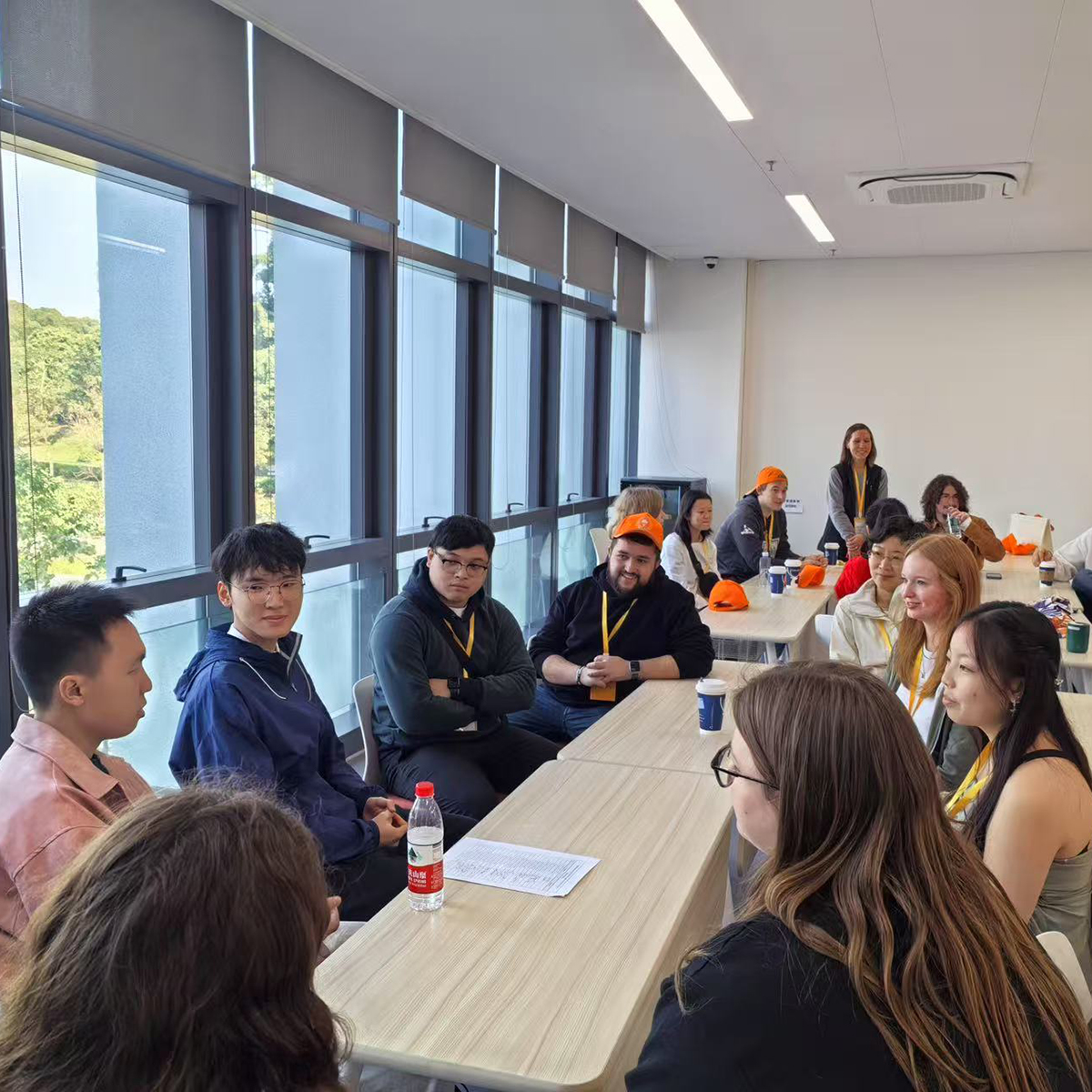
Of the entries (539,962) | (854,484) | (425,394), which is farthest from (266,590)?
(854,484)

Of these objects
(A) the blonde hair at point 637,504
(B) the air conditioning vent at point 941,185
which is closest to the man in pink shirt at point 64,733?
(A) the blonde hair at point 637,504

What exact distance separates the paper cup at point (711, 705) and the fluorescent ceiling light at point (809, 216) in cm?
461

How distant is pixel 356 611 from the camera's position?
17.2ft

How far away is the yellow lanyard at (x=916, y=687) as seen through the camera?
3070 millimetres

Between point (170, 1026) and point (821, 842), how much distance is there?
0.80 m

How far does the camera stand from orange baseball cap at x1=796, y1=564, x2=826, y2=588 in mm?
6102

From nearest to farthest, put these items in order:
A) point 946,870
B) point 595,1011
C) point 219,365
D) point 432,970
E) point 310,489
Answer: point 946,870 → point 595,1011 → point 432,970 → point 219,365 → point 310,489

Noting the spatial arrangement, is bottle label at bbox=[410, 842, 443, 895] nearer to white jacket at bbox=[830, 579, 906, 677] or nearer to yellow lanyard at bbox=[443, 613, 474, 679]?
yellow lanyard at bbox=[443, 613, 474, 679]

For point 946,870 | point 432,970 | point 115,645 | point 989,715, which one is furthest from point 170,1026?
point 989,715

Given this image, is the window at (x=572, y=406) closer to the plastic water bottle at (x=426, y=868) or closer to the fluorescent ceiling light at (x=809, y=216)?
the fluorescent ceiling light at (x=809, y=216)

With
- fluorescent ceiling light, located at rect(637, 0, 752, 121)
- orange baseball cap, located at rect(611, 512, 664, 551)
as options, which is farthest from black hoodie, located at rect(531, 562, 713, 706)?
fluorescent ceiling light, located at rect(637, 0, 752, 121)

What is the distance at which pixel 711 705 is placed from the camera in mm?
3172

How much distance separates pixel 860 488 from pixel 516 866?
21.8ft

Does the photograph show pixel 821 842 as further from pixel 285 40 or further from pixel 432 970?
pixel 285 40
